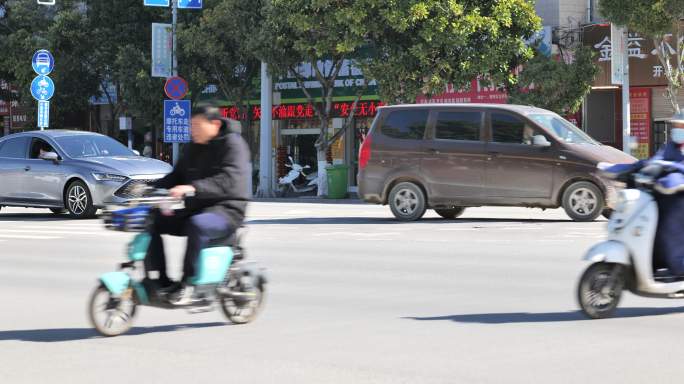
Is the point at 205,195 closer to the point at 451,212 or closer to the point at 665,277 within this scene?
the point at 665,277

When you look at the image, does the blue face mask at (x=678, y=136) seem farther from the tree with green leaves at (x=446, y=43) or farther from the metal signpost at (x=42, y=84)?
the tree with green leaves at (x=446, y=43)

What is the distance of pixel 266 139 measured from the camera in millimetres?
39844

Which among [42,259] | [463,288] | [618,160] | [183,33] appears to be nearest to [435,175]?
[618,160]

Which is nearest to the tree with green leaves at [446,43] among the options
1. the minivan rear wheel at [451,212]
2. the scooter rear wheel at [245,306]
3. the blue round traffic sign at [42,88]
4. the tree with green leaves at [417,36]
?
the tree with green leaves at [417,36]

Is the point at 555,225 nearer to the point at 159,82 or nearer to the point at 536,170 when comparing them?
the point at 536,170

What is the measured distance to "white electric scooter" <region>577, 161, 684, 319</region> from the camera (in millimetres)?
9008

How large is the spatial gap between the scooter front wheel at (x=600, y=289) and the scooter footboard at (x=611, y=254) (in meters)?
0.08

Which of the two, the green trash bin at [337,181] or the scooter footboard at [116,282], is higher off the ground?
the green trash bin at [337,181]

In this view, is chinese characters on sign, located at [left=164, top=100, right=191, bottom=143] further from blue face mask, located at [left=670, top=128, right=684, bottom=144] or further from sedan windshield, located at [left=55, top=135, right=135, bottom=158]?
blue face mask, located at [left=670, top=128, right=684, bottom=144]

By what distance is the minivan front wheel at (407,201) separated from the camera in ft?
68.9

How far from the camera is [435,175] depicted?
20.9m

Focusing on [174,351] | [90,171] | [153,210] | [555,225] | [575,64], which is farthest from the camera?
[575,64]

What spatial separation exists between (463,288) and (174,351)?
414 cm

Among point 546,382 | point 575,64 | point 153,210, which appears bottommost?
point 546,382
